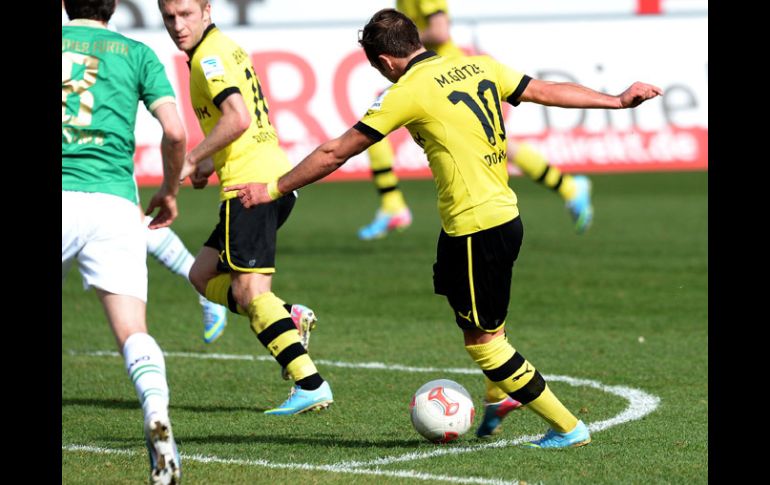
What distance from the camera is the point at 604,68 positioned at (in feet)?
75.2

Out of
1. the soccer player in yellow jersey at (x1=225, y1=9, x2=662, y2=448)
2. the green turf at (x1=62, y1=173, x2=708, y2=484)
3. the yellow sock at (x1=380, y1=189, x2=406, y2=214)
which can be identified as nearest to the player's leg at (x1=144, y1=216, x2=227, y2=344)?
the green turf at (x1=62, y1=173, x2=708, y2=484)

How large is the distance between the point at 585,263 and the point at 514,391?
7596mm

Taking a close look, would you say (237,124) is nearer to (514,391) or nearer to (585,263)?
(514,391)

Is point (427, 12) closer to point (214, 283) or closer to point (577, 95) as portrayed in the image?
point (214, 283)

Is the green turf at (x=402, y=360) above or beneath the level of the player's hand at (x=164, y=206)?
beneath

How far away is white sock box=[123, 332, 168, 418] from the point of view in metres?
5.11

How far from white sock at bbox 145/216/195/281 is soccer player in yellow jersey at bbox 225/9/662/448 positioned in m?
3.07

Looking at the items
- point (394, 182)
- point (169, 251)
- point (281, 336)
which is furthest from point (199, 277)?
point (394, 182)

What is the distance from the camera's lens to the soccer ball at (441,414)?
615 centimetres

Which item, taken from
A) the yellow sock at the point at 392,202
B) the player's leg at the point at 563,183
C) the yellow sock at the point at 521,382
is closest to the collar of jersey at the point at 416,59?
the yellow sock at the point at 521,382

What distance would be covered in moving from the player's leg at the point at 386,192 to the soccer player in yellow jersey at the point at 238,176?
613 cm

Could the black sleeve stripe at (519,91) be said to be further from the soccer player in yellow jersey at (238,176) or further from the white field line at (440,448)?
the white field line at (440,448)

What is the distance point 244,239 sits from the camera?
7.13 metres

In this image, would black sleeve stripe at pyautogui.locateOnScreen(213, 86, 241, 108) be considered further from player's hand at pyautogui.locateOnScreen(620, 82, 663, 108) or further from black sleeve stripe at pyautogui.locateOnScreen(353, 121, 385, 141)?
player's hand at pyautogui.locateOnScreen(620, 82, 663, 108)
